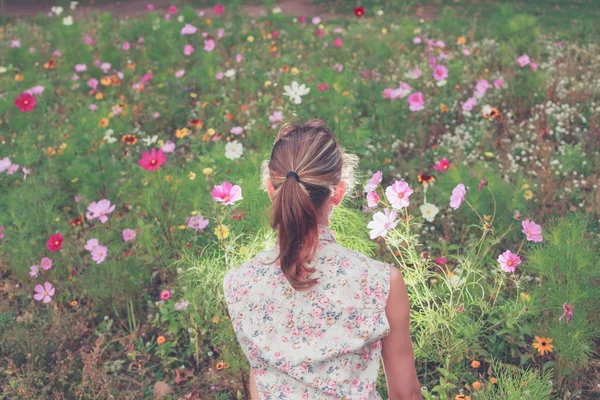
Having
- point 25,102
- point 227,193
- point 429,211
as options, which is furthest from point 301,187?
point 25,102

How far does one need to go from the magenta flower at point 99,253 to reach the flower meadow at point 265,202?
0.11 meters

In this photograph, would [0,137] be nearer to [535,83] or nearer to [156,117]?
[156,117]

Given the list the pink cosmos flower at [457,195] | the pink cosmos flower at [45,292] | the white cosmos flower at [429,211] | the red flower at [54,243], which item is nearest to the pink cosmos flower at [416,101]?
the white cosmos flower at [429,211]

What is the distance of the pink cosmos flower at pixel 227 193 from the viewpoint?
9.01 feet

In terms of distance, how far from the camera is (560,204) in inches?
159

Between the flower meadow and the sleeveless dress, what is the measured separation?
0.59m

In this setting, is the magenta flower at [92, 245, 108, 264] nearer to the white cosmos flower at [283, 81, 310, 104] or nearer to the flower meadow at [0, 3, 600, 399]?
the flower meadow at [0, 3, 600, 399]

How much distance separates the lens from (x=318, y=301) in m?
1.93

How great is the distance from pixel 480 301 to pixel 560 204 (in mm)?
1596

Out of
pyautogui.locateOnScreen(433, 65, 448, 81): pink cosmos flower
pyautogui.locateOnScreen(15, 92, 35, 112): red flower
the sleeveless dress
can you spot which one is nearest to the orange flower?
the sleeveless dress

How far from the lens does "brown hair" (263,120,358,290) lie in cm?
182

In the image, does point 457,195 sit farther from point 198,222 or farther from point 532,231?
point 198,222

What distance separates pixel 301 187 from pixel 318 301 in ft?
1.11

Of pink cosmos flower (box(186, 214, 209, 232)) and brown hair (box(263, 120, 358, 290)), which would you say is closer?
brown hair (box(263, 120, 358, 290))
